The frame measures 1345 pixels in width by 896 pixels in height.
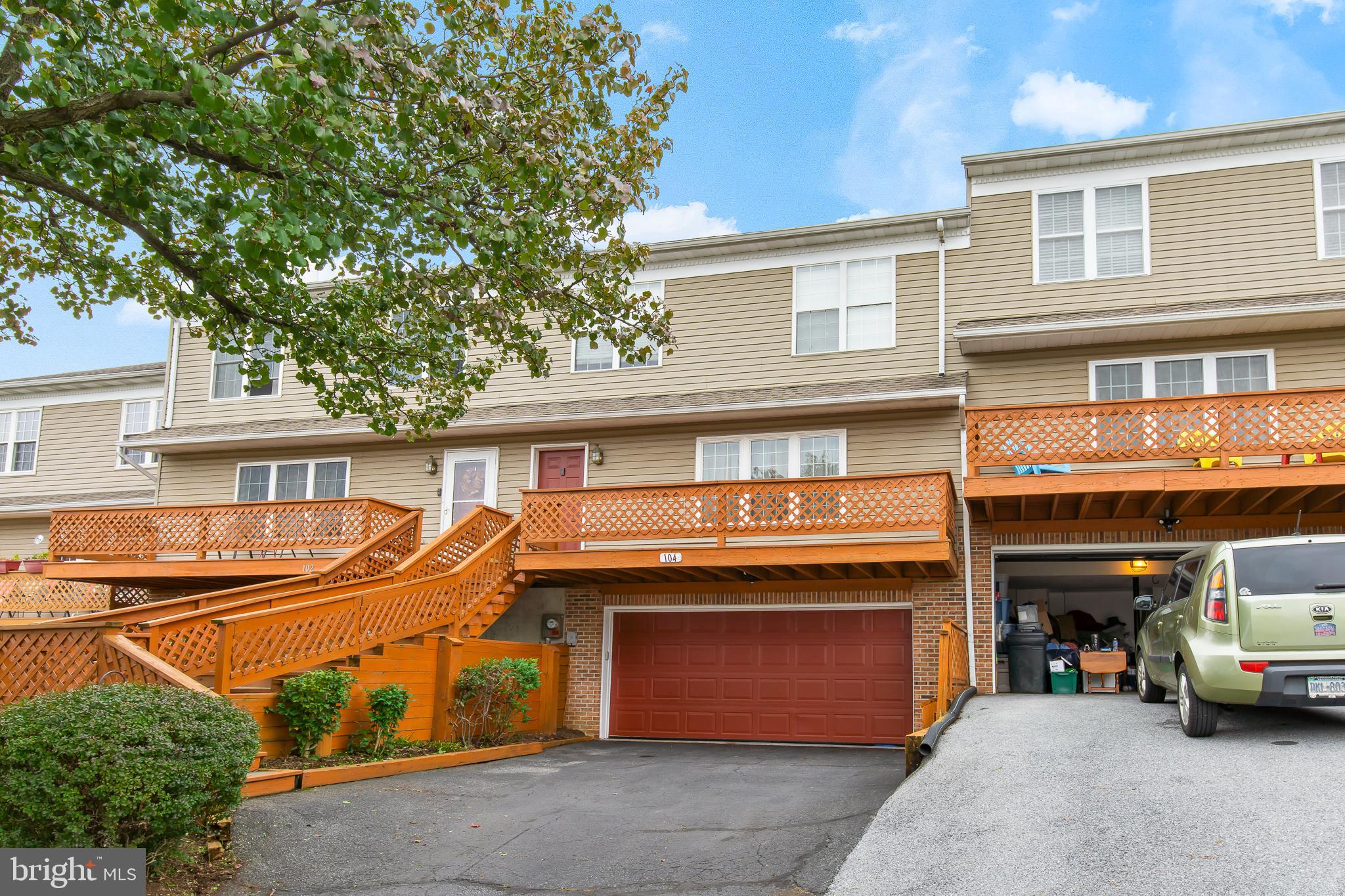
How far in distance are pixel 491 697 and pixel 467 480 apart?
6.16m

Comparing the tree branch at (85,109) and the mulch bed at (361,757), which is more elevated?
the tree branch at (85,109)

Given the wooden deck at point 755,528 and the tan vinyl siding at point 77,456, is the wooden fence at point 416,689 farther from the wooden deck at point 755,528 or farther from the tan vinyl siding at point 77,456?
the tan vinyl siding at point 77,456

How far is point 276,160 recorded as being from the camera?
8914 millimetres

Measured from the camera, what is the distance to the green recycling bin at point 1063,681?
619 inches

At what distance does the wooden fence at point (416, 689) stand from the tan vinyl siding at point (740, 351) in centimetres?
528

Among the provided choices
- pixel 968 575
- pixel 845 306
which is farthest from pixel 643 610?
pixel 845 306

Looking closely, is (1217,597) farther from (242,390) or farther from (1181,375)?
(242,390)

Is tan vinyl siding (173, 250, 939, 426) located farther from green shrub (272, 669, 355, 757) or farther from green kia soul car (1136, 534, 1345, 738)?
green kia soul car (1136, 534, 1345, 738)

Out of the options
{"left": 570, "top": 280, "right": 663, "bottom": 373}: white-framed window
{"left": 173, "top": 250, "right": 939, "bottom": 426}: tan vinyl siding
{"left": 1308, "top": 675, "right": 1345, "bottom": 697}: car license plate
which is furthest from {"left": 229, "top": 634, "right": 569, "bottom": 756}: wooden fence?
{"left": 1308, "top": 675, "right": 1345, "bottom": 697}: car license plate

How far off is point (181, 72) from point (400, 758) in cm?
713

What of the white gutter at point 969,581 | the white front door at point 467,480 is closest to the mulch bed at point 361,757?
the white front door at point 467,480

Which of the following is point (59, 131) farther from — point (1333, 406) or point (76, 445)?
point (76, 445)

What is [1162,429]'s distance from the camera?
14.0 metres

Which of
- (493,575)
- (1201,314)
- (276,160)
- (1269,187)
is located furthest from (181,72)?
(1269,187)
